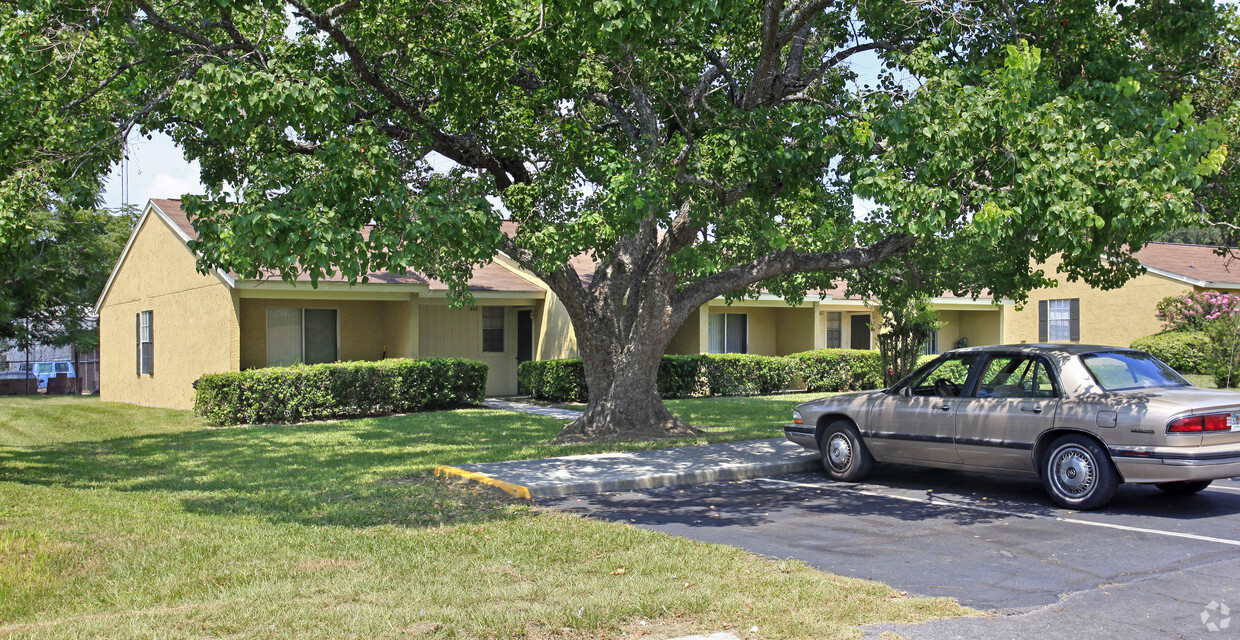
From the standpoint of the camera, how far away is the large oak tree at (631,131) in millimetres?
8477

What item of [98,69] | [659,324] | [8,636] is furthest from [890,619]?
[98,69]

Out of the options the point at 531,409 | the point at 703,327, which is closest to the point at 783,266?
the point at 531,409

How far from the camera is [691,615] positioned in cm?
536

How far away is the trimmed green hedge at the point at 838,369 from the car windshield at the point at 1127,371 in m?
15.4

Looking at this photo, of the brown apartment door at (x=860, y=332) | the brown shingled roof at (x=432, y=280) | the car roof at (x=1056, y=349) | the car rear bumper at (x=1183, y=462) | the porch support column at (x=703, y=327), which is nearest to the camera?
the car rear bumper at (x=1183, y=462)

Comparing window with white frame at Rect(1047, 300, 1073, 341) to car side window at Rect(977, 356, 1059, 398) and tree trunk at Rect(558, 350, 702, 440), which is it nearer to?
tree trunk at Rect(558, 350, 702, 440)

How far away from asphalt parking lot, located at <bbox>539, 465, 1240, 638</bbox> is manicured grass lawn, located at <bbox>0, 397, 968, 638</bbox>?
483mm

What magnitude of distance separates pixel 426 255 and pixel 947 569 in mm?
5445

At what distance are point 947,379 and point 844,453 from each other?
1404mm

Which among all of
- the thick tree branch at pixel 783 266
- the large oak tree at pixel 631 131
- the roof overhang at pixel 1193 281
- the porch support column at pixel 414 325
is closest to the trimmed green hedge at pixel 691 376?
the porch support column at pixel 414 325

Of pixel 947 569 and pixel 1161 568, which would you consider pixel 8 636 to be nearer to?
pixel 947 569

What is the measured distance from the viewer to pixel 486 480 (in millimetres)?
9891

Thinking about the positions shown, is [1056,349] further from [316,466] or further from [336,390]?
[336,390]

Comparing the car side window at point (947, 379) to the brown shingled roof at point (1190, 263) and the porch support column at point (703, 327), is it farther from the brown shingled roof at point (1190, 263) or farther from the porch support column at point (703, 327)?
the brown shingled roof at point (1190, 263)
